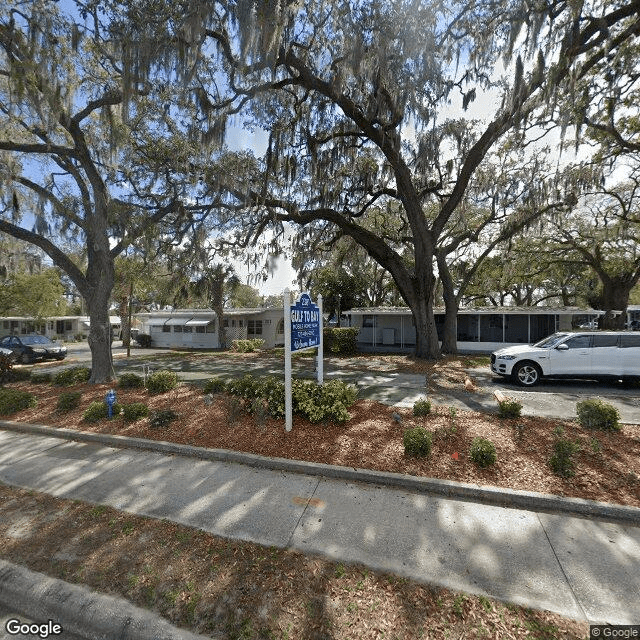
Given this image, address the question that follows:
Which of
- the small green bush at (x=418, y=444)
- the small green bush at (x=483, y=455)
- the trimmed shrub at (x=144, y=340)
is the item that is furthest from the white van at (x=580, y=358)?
the trimmed shrub at (x=144, y=340)

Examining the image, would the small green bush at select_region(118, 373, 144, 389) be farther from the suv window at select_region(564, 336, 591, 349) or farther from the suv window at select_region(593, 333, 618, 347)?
the suv window at select_region(593, 333, 618, 347)

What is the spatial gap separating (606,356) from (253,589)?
1070cm

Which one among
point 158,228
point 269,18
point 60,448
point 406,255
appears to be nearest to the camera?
point 60,448

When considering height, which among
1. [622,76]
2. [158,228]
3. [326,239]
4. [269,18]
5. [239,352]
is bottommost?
[239,352]

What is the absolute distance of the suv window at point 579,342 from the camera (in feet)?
29.8

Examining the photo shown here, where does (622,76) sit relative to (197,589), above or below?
above

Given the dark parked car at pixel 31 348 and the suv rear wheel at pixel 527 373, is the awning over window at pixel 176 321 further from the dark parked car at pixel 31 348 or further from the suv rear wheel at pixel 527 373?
the suv rear wheel at pixel 527 373

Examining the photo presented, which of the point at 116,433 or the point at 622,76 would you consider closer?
the point at 116,433

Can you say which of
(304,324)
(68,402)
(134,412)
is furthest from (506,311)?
(68,402)

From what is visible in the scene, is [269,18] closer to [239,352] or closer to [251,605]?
[251,605]

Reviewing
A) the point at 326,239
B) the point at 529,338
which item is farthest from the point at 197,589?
the point at 529,338

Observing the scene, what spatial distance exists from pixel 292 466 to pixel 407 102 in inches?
423

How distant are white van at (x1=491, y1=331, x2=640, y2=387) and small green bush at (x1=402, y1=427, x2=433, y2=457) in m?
6.50

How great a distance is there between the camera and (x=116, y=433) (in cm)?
571
